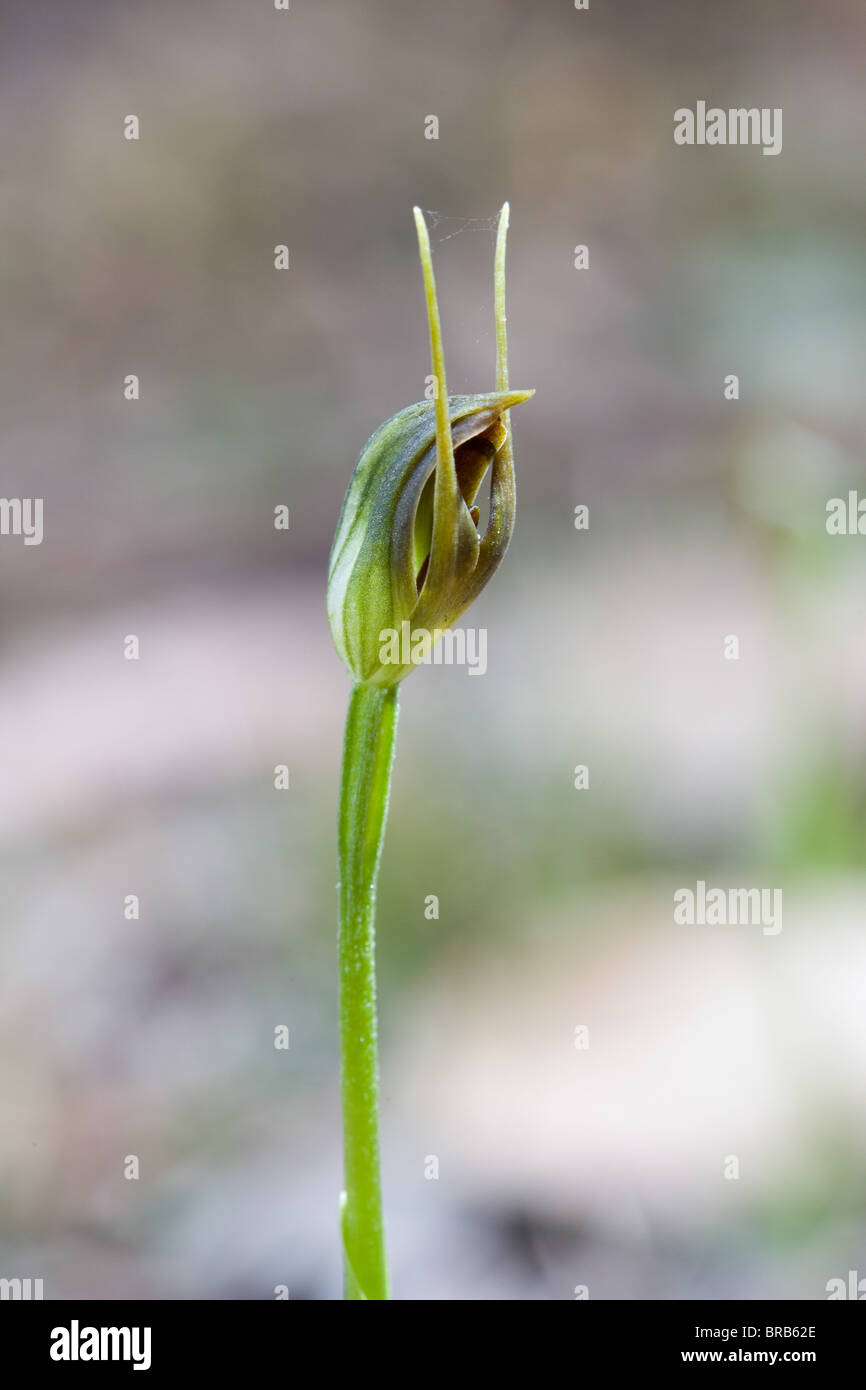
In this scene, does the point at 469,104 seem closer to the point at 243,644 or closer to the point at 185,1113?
the point at 243,644

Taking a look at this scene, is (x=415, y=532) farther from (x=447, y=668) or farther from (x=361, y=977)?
(x=447, y=668)

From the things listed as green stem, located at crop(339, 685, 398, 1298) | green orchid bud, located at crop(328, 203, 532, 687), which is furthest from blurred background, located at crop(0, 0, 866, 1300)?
green orchid bud, located at crop(328, 203, 532, 687)

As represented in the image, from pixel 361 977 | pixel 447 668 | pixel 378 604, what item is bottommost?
pixel 361 977

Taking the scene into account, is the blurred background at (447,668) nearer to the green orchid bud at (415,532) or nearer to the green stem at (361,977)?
the green stem at (361,977)

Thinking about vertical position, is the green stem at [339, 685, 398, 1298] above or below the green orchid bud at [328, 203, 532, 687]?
below

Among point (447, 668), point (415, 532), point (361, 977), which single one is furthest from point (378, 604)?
point (447, 668)

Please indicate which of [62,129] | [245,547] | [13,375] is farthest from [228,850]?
[62,129]

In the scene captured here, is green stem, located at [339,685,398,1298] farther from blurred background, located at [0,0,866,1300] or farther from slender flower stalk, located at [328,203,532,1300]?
blurred background, located at [0,0,866,1300]
